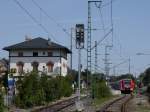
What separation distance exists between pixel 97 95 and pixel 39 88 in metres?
19.0

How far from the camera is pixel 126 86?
97625mm

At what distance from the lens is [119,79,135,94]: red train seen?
9719cm

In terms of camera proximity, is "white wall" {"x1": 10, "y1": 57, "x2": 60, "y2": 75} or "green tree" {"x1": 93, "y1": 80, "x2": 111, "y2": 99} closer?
"green tree" {"x1": 93, "y1": 80, "x2": 111, "y2": 99}

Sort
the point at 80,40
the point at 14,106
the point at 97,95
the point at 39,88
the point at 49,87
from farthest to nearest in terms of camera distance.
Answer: the point at 97,95 → the point at 49,87 → the point at 39,88 → the point at 14,106 → the point at 80,40

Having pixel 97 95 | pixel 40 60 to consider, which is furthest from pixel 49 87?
pixel 40 60

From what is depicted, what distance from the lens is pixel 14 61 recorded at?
106 meters

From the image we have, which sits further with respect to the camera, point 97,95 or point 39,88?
point 97,95

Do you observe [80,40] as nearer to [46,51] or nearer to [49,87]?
[49,87]

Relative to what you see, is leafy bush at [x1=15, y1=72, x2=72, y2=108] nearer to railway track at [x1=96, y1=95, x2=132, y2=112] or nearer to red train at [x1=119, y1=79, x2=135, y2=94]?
railway track at [x1=96, y1=95, x2=132, y2=112]

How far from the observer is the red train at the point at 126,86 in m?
97.2

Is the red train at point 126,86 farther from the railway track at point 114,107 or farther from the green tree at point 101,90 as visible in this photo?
the railway track at point 114,107

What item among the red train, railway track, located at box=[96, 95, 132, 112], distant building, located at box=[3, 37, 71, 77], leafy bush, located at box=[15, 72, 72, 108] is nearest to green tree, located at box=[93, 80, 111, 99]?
railway track, located at box=[96, 95, 132, 112]

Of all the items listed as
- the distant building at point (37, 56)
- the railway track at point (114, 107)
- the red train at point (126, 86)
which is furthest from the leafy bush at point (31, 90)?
the distant building at point (37, 56)

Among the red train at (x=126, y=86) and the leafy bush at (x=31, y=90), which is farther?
the red train at (x=126, y=86)
